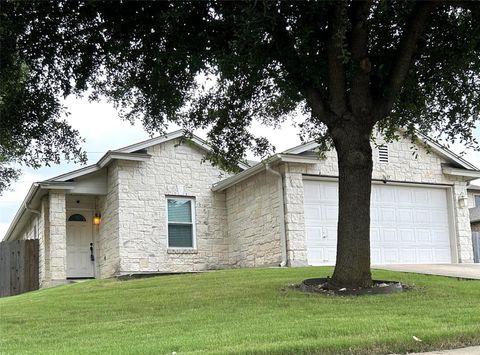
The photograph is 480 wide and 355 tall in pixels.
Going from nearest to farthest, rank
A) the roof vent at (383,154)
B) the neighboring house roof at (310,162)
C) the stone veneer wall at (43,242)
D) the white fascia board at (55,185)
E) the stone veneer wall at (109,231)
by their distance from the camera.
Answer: the neighboring house roof at (310,162) → the white fascia board at (55,185) → the stone veneer wall at (109,231) → the stone veneer wall at (43,242) → the roof vent at (383,154)

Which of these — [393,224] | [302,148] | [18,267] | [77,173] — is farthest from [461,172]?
[18,267]

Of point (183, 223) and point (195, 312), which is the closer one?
point (195, 312)

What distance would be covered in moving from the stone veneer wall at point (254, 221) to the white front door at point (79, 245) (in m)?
4.53

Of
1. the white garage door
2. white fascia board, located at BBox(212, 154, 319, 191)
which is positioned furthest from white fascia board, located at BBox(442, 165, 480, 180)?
white fascia board, located at BBox(212, 154, 319, 191)

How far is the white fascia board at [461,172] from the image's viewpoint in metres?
19.4

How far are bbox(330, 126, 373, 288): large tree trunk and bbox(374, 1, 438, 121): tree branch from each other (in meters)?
0.77

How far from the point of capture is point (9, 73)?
31.9 feet

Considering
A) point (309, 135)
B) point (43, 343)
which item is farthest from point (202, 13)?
point (43, 343)

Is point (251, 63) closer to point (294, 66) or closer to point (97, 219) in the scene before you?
point (294, 66)

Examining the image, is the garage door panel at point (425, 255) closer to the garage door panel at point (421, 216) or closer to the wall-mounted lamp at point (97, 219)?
the garage door panel at point (421, 216)

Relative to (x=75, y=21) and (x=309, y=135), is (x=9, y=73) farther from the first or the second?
(x=309, y=135)

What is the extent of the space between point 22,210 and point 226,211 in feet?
24.3

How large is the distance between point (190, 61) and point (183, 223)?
10.00 meters

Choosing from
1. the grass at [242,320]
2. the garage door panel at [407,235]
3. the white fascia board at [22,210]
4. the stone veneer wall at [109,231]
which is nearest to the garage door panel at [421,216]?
the garage door panel at [407,235]
